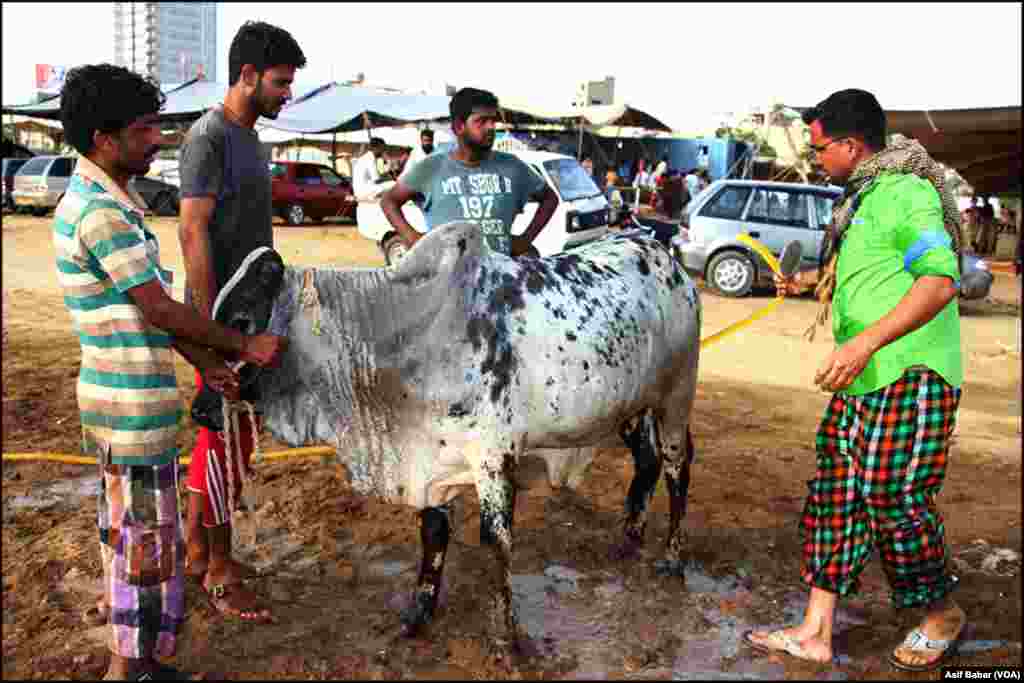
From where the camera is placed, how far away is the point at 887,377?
291 centimetres

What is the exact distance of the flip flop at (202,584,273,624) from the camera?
10.8ft

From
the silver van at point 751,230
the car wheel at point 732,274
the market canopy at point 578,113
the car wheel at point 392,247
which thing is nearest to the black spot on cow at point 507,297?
the silver van at point 751,230

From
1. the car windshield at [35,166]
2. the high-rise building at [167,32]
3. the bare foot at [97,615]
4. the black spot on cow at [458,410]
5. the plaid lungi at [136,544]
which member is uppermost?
the high-rise building at [167,32]

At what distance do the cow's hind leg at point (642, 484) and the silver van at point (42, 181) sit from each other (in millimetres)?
19192

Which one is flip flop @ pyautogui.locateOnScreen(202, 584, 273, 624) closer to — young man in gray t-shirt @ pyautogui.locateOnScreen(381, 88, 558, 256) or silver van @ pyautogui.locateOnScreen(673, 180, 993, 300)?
young man in gray t-shirt @ pyautogui.locateOnScreen(381, 88, 558, 256)

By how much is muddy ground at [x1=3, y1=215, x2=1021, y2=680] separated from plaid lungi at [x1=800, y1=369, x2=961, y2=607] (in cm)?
38

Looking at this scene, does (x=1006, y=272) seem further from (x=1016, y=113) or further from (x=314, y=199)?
(x=314, y=199)

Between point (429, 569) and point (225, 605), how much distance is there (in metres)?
0.79

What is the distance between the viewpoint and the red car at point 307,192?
20.1 meters

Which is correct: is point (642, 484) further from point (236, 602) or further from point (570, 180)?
point (570, 180)

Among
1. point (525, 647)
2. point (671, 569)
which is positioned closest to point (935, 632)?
point (671, 569)

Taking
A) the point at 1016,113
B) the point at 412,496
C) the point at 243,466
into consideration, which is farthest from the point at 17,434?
the point at 1016,113

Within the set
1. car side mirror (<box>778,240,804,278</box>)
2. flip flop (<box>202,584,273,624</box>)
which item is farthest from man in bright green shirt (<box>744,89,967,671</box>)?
flip flop (<box>202,584,273,624</box>)

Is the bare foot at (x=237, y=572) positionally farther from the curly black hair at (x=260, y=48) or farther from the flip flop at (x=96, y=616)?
the curly black hair at (x=260, y=48)
